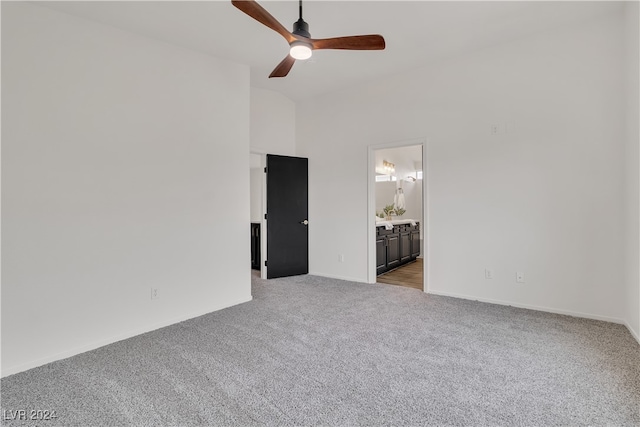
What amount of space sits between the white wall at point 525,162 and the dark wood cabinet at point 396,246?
522 millimetres

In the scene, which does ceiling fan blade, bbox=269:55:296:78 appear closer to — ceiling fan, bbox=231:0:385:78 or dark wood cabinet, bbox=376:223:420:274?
ceiling fan, bbox=231:0:385:78

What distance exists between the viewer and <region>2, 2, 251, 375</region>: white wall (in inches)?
90.0

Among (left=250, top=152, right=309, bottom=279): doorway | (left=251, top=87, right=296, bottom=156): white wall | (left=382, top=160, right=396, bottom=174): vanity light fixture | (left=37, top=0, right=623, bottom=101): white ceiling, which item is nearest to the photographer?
(left=37, top=0, right=623, bottom=101): white ceiling

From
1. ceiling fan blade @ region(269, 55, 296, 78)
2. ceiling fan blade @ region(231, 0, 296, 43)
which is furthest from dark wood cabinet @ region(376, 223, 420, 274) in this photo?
ceiling fan blade @ region(231, 0, 296, 43)

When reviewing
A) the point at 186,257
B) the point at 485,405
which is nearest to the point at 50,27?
the point at 186,257

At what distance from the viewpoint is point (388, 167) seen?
696 centimetres

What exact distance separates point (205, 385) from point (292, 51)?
2.43m

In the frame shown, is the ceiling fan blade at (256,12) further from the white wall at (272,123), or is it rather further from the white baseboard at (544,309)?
the white baseboard at (544,309)

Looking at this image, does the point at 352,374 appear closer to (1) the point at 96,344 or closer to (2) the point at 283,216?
(1) the point at 96,344

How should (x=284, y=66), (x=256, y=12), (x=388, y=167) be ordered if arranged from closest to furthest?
(x=256, y=12) → (x=284, y=66) → (x=388, y=167)

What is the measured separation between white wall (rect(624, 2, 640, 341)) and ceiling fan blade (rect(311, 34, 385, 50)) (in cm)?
211

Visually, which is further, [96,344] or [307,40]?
[96,344]

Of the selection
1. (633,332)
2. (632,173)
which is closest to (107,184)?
(632,173)

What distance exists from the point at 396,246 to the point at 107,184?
14.4 feet
